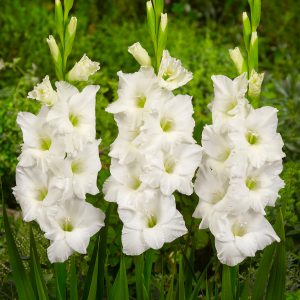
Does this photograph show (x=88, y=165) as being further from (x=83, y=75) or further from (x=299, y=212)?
(x=299, y=212)

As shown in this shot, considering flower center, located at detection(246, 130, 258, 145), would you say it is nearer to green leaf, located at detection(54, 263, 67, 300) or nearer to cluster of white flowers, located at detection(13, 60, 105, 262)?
cluster of white flowers, located at detection(13, 60, 105, 262)

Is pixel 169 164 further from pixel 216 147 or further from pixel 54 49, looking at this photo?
pixel 54 49

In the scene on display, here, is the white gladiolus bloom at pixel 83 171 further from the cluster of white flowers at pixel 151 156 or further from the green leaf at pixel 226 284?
the green leaf at pixel 226 284

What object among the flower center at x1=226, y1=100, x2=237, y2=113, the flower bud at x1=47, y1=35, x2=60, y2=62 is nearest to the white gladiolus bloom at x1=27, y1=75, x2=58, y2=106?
the flower bud at x1=47, y1=35, x2=60, y2=62

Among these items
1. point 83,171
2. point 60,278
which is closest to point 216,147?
point 83,171

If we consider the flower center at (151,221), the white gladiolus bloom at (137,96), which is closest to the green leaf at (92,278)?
the flower center at (151,221)

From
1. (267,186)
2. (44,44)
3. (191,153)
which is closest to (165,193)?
(191,153)
